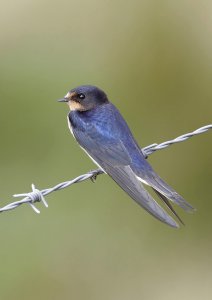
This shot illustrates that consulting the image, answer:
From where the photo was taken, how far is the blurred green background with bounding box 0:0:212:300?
5.47 metres

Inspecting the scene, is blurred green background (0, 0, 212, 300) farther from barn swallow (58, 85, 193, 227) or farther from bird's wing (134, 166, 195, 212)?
bird's wing (134, 166, 195, 212)

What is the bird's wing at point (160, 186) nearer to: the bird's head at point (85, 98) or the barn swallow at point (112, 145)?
the barn swallow at point (112, 145)

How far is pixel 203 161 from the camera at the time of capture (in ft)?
20.0

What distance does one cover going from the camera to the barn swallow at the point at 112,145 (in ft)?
12.5

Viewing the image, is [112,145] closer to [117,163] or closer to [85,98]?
[117,163]

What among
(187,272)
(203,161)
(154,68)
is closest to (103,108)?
(187,272)

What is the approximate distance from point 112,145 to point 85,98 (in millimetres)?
360

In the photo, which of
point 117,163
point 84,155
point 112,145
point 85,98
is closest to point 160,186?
point 117,163

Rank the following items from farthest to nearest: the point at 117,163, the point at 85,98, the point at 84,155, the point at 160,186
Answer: the point at 84,155
the point at 85,98
the point at 117,163
the point at 160,186

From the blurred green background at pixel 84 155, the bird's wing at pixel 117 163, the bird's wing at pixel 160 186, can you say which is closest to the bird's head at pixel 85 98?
the bird's wing at pixel 117 163

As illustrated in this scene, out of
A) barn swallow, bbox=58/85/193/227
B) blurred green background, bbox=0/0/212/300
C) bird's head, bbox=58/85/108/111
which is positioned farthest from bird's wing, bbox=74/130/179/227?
blurred green background, bbox=0/0/212/300

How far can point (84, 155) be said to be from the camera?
6.11 m

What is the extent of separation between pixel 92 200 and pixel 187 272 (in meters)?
0.83

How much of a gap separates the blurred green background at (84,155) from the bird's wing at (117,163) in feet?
4.57
